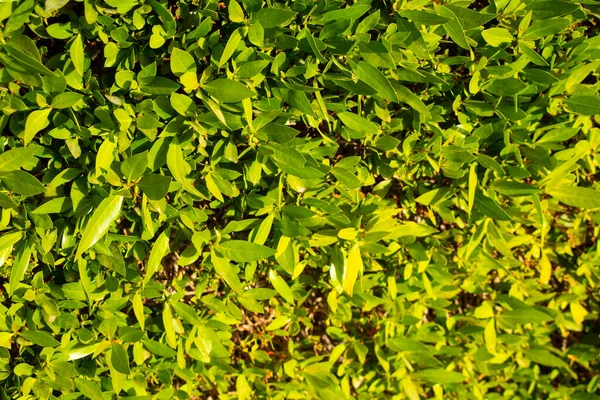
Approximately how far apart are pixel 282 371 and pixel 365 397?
461 mm

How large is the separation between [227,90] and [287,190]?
57 cm

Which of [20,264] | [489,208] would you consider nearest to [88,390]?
[20,264]

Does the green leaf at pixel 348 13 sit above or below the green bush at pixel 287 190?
above

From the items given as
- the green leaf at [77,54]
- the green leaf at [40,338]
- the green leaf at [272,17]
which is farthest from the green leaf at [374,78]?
the green leaf at [40,338]

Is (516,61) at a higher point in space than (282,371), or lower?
higher

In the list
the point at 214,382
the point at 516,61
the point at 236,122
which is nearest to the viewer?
the point at 236,122

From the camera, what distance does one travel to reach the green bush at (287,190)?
1.88m

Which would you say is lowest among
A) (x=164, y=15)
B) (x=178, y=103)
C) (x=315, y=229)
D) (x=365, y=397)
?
(x=365, y=397)

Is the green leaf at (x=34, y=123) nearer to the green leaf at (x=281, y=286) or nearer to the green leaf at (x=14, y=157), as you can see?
the green leaf at (x=14, y=157)

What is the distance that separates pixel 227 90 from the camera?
1829 mm

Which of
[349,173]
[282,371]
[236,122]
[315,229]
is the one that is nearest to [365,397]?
[282,371]

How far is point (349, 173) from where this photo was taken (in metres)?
2.21

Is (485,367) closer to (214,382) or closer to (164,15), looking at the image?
(214,382)

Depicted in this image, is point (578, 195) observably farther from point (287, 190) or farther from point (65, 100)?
point (65, 100)
